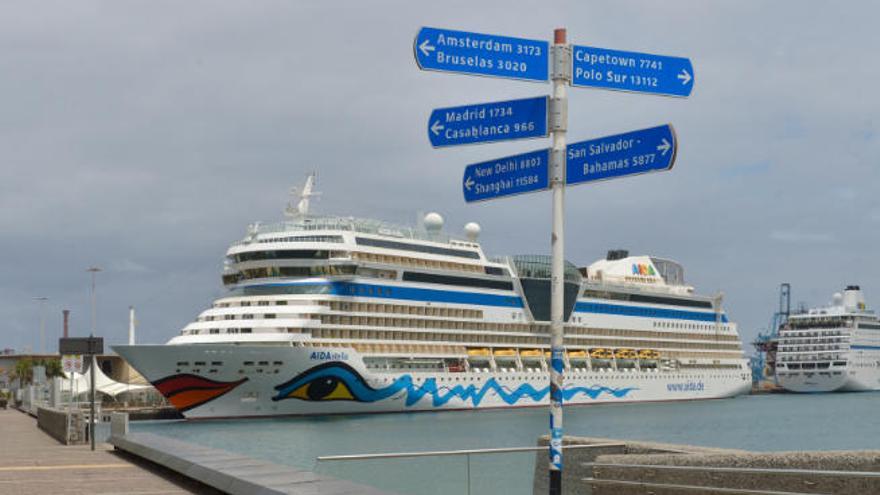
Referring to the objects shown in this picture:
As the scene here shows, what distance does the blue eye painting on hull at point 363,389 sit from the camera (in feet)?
183

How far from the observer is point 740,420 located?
204ft

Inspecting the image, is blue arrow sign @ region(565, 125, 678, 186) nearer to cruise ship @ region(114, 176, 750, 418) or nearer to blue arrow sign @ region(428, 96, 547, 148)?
blue arrow sign @ region(428, 96, 547, 148)

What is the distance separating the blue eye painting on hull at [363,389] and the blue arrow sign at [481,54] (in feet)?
160

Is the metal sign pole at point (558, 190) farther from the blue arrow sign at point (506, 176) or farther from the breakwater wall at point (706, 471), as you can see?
the breakwater wall at point (706, 471)

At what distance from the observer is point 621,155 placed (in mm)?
8031

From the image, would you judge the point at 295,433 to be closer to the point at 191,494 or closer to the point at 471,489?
the point at 191,494

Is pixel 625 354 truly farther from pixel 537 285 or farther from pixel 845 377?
pixel 845 377

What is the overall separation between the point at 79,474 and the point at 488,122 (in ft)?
32.7

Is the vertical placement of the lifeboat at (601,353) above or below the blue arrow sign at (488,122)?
below

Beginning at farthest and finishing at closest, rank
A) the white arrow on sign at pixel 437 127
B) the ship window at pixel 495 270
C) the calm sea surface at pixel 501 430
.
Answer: the ship window at pixel 495 270 → the calm sea surface at pixel 501 430 → the white arrow on sign at pixel 437 127

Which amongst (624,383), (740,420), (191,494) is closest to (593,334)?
(624,383)

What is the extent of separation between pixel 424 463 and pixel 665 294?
81.6m

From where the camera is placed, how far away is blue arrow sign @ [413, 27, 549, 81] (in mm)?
7953

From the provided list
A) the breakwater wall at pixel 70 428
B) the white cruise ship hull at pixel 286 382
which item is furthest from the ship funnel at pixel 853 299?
the breakwater wall at pixel 70 428
